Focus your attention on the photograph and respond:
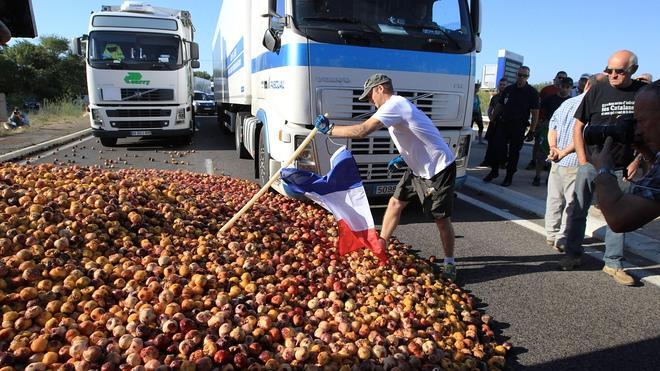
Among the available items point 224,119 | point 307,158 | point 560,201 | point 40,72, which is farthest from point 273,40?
point 40,72

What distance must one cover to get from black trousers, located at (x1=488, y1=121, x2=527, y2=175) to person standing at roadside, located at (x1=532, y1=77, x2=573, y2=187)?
2.01 feet

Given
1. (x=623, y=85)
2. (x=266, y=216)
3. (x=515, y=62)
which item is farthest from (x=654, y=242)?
(x=515, y=62)

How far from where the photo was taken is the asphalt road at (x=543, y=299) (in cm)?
Answer: 308

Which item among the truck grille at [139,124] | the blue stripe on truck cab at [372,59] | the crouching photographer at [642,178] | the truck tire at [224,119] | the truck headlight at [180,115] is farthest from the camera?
the truck tire at [224,119]

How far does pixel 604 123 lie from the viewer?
4203 mm

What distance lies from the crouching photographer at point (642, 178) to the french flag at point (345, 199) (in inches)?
79.1

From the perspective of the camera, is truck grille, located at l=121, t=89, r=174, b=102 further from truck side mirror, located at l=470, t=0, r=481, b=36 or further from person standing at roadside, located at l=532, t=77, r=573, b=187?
person standing at roadside, located at l=532, t=77, r=573, b=187

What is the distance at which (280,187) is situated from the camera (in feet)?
20.7

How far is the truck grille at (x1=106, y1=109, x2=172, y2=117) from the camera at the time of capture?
40.9 feet

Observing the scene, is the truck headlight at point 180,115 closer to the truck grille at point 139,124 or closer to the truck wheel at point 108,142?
the truck grille at point 139,124

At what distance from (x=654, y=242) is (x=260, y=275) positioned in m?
4.95

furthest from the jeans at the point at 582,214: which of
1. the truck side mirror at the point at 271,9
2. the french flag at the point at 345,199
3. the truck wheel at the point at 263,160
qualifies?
the truck side mirror at the point at 271,9

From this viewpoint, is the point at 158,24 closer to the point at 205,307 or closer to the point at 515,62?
the point at 205,307

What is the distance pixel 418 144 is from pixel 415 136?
120mm
